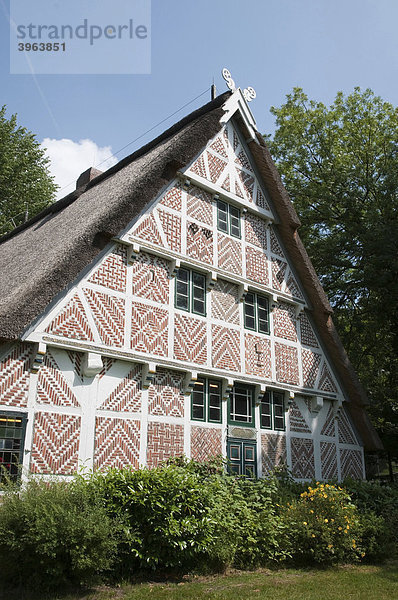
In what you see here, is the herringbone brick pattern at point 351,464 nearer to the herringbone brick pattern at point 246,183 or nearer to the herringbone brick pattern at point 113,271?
the herringbone brick pattern at point 246,183

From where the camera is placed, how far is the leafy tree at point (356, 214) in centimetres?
1950

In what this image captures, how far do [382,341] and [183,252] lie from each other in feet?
36.9

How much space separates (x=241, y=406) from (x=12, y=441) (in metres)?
6.13

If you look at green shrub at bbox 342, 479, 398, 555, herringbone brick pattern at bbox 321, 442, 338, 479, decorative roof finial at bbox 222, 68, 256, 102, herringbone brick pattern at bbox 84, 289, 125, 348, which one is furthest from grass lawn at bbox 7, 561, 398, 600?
decorative roof finial at bbox 222, 68, 256, 102

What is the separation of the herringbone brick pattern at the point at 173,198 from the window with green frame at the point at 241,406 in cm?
476

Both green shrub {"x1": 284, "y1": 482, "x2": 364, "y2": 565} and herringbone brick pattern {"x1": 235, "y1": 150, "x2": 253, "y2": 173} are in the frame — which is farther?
herringbone brick pattern {"x1": 235, "y1": 150, "x2": 253, "y2": 173}

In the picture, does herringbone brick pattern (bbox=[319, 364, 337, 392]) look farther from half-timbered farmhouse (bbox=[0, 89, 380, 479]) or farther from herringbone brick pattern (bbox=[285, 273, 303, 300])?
herringbone brick pattern (bbox=[285, 273, 303, 300])

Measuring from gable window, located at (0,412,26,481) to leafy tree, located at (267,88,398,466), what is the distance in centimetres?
1276

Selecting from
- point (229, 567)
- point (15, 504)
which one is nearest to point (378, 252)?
point (229, 567)

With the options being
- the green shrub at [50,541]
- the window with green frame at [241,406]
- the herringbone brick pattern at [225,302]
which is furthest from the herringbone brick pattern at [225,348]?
the green shrub at [50,541]

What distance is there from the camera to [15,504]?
785cm

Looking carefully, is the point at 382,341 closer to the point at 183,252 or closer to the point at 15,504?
the point at 183,252

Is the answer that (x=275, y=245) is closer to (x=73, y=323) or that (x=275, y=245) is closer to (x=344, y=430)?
(x=344, y=430)

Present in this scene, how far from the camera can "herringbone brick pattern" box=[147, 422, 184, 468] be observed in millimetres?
11922
